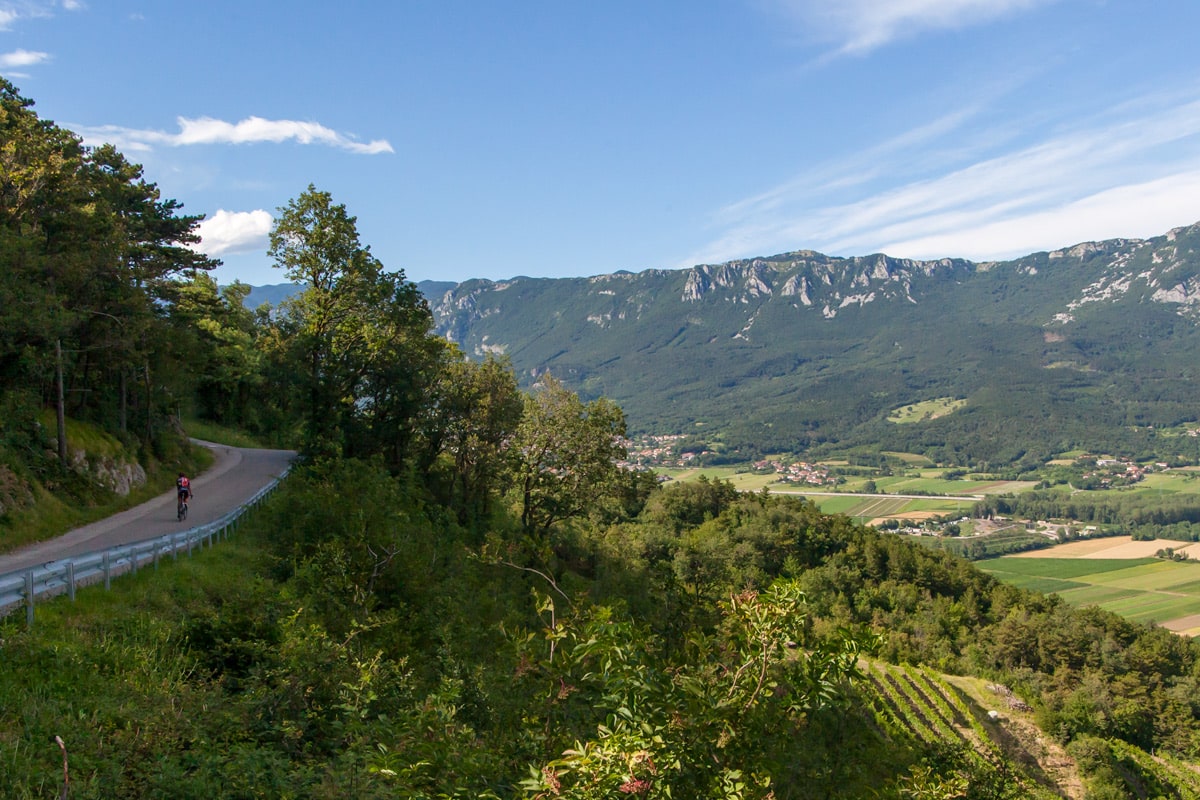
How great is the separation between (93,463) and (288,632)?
16294 millimetres

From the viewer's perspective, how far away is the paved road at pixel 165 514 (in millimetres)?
15312

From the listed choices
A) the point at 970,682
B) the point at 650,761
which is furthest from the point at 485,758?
the point at 970,682

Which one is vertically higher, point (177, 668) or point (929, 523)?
point (177, 668)

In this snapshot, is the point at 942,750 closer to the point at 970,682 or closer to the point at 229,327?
the point at 970,682

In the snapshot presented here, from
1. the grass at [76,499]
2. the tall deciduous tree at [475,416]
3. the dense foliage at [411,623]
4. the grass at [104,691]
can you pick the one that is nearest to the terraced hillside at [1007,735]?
the dense foliage at [411,623]

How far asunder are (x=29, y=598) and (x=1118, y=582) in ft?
351

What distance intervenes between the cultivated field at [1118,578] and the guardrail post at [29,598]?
83329mm

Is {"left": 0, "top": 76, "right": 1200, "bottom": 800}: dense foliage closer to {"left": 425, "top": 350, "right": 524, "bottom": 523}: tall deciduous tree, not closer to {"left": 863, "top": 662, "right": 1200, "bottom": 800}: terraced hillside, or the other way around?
{"left": 425, "top": 350, "right": 524, "bottom": 523}: tall deciduous tree

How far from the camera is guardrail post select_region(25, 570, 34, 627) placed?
9.12 metres

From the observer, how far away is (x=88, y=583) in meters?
11.8

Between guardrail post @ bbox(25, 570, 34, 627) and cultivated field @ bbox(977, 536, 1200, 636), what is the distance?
8333cm

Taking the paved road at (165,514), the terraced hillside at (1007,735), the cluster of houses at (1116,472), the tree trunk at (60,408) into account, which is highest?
the tree trunk at (60,408)

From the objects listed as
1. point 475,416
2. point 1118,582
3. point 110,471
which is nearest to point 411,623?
point 475,416

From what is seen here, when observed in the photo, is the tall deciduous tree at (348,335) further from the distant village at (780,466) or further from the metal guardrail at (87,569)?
the distant village at (780,466)
